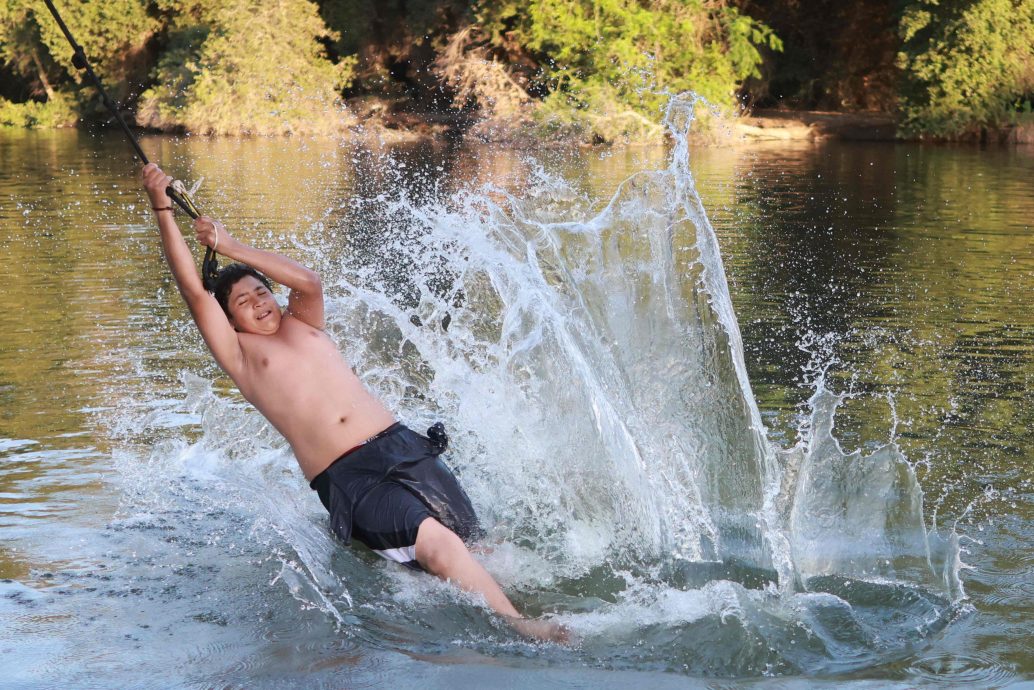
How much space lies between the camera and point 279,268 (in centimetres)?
583

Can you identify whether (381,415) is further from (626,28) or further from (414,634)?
(626,28)

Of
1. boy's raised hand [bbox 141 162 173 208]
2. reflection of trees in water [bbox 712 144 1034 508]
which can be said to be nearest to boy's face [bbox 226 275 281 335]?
boy's raised hand [bbox 141 162 173 208]

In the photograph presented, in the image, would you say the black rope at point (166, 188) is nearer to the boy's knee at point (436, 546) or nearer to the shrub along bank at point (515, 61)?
the boy's knee at point (436, 546)

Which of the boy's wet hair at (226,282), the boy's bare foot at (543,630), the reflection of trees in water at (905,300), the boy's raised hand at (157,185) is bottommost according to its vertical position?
the boy's bare foot at (543,630)

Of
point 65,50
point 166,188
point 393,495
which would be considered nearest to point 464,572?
point 393,495

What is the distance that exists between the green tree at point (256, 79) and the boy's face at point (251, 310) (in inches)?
1324

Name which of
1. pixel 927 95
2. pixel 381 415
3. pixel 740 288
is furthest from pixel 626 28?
pixel 381 415

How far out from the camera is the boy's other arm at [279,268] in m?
5.55

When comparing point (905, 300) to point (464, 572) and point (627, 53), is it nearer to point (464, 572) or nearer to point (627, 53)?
point (464, 572)

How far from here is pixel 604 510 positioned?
6305 mm

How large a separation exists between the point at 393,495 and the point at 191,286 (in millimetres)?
1269

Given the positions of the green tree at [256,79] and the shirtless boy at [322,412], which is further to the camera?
the green tree at [256,79]

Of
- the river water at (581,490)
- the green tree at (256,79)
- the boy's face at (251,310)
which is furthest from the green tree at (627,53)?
the boy's face at (251,310)

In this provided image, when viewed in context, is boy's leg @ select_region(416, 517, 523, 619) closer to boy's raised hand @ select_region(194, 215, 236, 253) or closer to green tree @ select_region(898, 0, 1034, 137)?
boy's raised hand @ select_region(194, 215, 236, 253)
